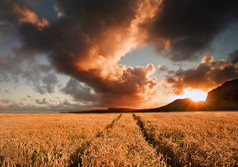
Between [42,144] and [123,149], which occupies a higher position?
[123,149]

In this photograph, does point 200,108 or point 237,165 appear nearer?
point 237,165

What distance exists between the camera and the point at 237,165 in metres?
4.08

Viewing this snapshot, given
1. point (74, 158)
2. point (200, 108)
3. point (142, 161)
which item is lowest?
point (200, 108)

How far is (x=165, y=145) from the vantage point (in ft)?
20.4

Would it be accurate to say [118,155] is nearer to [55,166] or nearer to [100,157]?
[100,157]

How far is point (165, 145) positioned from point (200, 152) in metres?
1.56

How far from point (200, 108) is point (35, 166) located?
194727 millimetres

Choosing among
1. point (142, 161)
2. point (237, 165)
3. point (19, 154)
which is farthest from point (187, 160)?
point (19, 154)

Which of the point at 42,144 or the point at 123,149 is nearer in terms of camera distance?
the point at 123,149

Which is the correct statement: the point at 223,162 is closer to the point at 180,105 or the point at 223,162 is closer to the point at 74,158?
the point at 74,158

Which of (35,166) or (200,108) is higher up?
(35,166)

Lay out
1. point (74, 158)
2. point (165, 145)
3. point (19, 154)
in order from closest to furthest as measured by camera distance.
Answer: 1. point (19, 154)
2. point (74, 158)
3. point (165, 145)

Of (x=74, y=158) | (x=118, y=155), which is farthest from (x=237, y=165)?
(x=74, y=158)

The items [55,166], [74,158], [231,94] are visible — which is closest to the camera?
[55,166]
